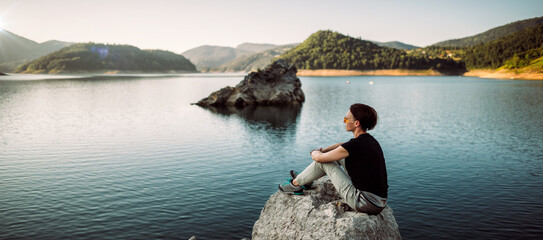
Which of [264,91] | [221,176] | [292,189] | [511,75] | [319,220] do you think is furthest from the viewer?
[511,75]

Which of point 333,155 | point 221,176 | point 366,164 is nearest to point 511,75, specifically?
point 221,176

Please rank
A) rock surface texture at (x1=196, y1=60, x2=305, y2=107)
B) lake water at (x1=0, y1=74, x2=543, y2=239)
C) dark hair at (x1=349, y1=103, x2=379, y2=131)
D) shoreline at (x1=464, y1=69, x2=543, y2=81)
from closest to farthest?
1. dark hair at (x1=349, y1=103, x2=379, y2=131)
2. lake water at (x1=0, y1=74, x2=543, y2=239)
3. rock surface texture at (x1=196, y1=60, x2=305, y2=107)
4. shoreline at (x1=464, y1=69, x2=543, y2=81)

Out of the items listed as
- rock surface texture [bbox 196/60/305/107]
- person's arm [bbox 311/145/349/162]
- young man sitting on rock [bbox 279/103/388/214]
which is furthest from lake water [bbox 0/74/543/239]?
rock surface texture [bbox 196/60/305/107]

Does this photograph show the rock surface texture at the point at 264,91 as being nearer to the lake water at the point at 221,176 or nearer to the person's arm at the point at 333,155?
the lake water at the point at 221,176

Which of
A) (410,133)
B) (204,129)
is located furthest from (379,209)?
(204,129)

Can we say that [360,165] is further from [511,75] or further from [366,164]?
[511,75]

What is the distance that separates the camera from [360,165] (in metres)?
6.22

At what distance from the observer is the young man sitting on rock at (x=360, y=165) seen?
239 inches

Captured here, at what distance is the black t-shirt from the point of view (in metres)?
6.06

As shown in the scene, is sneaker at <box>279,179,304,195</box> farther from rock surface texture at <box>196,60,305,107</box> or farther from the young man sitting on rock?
rock surface texture at <box>196,60,305,107</box>

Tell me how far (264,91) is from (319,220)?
5187 centimetres

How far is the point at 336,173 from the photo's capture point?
21.2 ft

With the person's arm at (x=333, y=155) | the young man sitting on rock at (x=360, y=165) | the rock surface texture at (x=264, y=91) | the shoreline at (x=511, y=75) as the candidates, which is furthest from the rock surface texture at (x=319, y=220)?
the shoreline at (x=511, y=75)

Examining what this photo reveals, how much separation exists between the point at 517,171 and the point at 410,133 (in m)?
11.8
